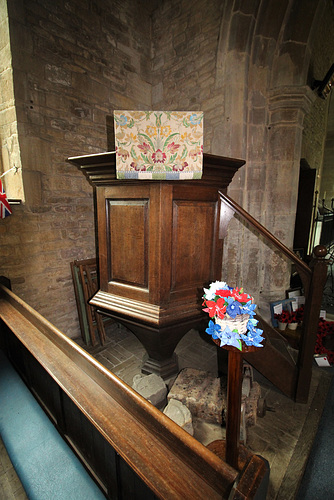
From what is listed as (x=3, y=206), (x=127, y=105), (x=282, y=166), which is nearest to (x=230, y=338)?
(x=3, y=206)

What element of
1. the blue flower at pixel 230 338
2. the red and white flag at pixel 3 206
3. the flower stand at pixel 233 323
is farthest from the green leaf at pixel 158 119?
the red and white flag at pixel 3 206

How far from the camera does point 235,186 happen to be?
11.1 feet

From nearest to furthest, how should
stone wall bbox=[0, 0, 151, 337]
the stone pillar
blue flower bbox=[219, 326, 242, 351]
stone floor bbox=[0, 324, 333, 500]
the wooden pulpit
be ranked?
blue flower bbox=[219, 326, 242, 351] < stone floor bbox=[0, 324, 333, 500] < the wooden pulpit < stone wall bbox=[0, 0, 151, 337] < the stone pillar

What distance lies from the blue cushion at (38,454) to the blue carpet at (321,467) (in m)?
1.42

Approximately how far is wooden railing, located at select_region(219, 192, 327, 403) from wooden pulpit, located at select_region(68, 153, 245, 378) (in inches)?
6.5

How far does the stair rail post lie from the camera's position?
1991 millimetres

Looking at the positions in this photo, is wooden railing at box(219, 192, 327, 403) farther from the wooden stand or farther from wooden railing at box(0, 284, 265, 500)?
wooden railing at box(0, 284, 265, 500)

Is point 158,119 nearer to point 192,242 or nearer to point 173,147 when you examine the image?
point 173,147

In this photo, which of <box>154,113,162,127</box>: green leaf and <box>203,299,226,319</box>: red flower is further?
<box>154,113,162,127</box>: green leaf

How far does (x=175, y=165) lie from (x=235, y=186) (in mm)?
1889

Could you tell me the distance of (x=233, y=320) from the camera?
48.7 inches

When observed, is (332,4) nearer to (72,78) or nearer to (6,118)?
(72,78)

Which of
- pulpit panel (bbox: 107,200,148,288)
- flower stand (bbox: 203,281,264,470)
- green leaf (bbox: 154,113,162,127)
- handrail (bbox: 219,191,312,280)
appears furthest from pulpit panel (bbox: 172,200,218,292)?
flower stand (bbox: 203,281,264,470)

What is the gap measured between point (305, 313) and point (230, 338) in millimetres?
1279
